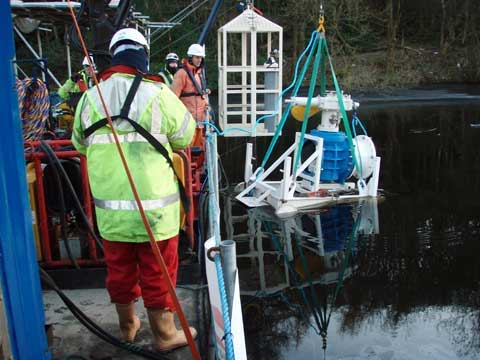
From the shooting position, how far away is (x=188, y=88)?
6.95 meters

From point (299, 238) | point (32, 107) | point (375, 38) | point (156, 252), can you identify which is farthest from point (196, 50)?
point (375, 38)

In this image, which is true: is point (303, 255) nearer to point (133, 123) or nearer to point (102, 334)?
point (102, 334)

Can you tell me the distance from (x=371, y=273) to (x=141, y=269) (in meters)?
3.03

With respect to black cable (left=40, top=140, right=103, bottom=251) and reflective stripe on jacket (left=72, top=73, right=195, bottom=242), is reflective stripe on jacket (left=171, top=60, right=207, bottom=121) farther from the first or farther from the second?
reflective stripe on jacket (left=72, top=73, right=195, bottom=242)

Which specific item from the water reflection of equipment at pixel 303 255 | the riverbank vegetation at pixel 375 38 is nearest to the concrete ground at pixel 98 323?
the water reflection of equipment at pixel 303 255

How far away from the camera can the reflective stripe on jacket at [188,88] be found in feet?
22.7

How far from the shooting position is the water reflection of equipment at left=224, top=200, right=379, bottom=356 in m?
Result: 4.79

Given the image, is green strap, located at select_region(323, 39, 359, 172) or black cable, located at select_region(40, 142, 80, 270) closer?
black cable, located at select_region(40, 142, 80, 270)

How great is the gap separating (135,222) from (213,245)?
0.68 m

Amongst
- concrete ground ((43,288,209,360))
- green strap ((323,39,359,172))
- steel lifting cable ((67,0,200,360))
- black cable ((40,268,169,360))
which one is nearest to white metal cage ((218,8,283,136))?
green strap ((323,39,359,172))

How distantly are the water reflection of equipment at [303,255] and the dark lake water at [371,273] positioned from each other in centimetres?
1

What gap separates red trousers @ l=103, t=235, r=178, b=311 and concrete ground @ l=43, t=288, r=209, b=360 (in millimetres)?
412

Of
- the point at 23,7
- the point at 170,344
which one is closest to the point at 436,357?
the point at 170,344

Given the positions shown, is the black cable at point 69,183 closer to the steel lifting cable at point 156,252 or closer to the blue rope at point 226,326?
the steel lifting cable at point 156,252
